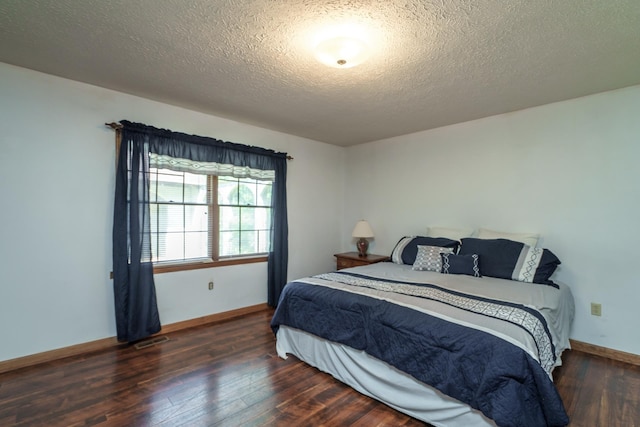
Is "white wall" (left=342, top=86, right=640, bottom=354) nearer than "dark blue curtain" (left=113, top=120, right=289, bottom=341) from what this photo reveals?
Yes

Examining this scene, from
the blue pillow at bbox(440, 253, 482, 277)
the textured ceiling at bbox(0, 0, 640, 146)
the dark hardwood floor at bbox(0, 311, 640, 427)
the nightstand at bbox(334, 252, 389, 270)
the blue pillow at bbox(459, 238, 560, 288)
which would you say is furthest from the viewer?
the nightstand at bbox(334, 252, 389, 270)

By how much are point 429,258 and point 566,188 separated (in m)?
1.48

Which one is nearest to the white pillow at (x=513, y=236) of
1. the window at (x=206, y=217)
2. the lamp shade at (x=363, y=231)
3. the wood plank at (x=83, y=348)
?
the lamp shade at (x=363, y=231)

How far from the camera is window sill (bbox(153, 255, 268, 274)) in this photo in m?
3.21

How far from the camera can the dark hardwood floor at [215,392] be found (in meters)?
1.87

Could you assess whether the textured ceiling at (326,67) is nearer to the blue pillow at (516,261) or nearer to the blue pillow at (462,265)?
the blue pillow at (516,261)

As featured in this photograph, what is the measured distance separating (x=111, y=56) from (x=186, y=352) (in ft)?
8.26

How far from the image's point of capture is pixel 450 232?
3.70 metres

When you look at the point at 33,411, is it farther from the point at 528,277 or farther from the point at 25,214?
the point at 528,277

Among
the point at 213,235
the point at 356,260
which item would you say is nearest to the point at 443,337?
the point at 356,260

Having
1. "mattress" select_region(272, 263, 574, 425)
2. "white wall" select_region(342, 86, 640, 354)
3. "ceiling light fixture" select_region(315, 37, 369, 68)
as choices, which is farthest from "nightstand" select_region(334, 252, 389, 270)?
"ceiling light fixture" select_region(315, 37, 369, 68)

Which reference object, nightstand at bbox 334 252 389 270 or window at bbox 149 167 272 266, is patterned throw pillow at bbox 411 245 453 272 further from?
window at bbox 149 167 272 266

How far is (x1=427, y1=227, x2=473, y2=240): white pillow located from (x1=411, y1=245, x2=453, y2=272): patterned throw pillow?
0.37 meters

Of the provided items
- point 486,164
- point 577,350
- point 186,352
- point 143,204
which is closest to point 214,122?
point 143,204
